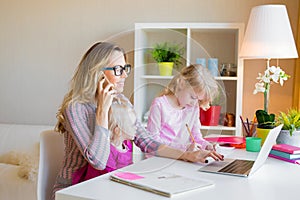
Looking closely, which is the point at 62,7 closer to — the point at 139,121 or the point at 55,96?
the point at 55,96

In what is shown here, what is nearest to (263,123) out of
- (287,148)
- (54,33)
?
(287,148)

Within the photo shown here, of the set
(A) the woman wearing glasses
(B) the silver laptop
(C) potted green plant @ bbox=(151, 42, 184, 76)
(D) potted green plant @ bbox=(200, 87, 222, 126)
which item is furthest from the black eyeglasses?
(B) the silver laptop

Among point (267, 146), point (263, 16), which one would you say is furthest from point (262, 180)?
point (263, 16)

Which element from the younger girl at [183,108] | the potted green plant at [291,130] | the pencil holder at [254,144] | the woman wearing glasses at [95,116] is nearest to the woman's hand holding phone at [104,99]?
the woman wearing glasses at [95,116]

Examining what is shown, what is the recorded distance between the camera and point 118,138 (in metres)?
1.20

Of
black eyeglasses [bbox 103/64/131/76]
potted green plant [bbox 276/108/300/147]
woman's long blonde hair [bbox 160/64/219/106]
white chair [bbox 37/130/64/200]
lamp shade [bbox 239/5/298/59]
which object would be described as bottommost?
white chair [bbox 37/130/64/200]

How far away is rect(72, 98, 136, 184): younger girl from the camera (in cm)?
115

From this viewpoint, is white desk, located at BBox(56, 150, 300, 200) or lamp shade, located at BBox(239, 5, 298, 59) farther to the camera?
lamp shade, located at BBox(239, 5, 298, 59)

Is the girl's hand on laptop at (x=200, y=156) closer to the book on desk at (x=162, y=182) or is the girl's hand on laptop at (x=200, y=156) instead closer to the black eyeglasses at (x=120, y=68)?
the book on desk at (x=162, y=182)

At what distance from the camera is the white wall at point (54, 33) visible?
2828mm

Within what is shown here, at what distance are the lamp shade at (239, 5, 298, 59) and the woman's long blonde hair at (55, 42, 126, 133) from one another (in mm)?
1223

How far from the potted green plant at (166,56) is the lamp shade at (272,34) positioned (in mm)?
1003

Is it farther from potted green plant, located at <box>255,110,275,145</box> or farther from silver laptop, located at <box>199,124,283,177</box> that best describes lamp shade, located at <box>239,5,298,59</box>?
silver laptop, located at <box>199,124,283,177</box>

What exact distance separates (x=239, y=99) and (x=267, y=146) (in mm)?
1184
